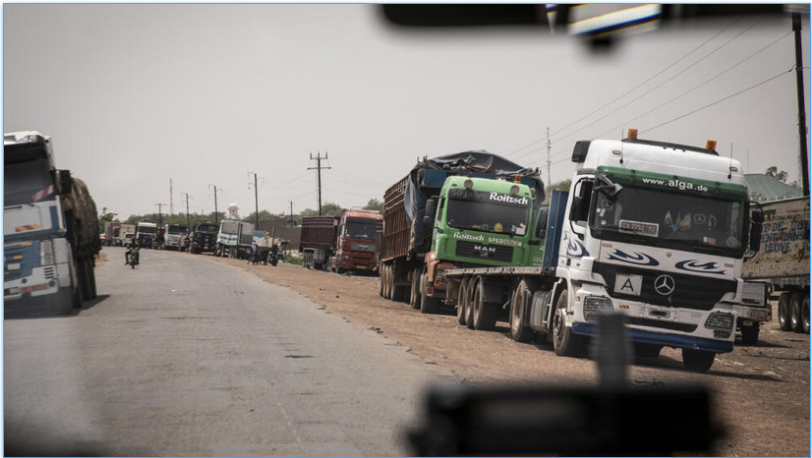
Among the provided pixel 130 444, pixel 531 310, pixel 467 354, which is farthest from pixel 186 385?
pixel 531 310

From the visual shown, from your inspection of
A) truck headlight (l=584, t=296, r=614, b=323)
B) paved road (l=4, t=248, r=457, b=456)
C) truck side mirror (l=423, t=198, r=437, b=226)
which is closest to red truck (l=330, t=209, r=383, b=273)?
truck side mirror (l=423, t=198, r=437, b=226)

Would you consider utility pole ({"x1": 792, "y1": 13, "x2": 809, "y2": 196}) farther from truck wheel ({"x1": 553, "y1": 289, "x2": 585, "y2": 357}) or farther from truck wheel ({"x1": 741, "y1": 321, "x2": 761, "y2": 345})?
truck wheel ({"x1": 553, "y1": 289, "x2": 585, "y2": 357})

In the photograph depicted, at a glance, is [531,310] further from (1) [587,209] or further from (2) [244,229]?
(2) [244,229]

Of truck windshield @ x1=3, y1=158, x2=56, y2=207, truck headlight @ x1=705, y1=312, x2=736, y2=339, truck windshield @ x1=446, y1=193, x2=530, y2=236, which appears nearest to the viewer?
truck headlight @ x1=705, y1=312, x2=736, y2=339

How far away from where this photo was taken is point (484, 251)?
2114 centimetres

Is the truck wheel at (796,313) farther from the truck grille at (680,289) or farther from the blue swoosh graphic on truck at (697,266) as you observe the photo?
the blue swoosh graphic on truck at (697,266)

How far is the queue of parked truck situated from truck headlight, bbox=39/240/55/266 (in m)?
0.03

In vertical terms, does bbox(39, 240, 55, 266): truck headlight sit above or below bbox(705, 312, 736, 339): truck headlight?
above

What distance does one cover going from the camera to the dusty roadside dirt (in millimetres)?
8969

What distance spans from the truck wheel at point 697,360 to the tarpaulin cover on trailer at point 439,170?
29.2ft

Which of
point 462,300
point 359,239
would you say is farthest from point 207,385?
point 359,239

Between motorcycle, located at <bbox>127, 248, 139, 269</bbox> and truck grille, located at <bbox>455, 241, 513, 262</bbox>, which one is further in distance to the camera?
motorcycle, located at <bbox>127, 248, 139, 269</bbox>

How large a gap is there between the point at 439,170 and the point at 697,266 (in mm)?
11582

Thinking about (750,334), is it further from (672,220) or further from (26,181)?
(26,181)
